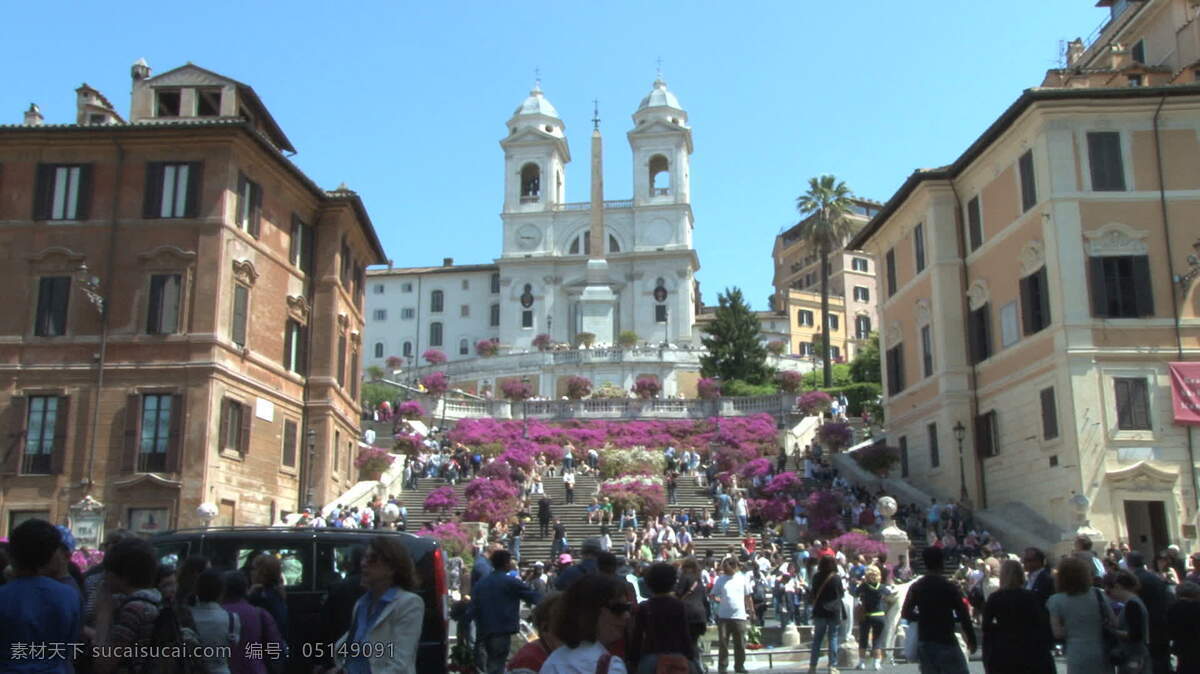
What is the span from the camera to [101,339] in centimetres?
3031

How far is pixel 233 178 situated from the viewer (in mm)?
31453

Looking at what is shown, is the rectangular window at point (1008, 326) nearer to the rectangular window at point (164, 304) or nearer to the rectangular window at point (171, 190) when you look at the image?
the rectangular window at point (171, 190)

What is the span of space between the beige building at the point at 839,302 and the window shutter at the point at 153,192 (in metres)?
79.0

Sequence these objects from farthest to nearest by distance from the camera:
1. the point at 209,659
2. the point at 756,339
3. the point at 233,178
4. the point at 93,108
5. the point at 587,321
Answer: the point at 587,321 < the point at 756,339 < the point at 93,108 < the point at 233,178 < the point at 209,659

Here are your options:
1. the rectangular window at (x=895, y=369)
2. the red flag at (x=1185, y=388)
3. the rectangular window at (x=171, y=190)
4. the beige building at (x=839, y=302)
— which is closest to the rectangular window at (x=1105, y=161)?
the red flag at (x=1185, y=388)

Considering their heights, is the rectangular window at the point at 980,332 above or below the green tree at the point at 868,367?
below

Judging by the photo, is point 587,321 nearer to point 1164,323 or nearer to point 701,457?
point 701,457

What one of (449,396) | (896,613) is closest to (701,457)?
(449,396)

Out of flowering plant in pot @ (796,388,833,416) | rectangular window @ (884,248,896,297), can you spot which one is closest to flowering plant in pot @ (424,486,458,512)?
rectangular window @ (884,248,896,297)

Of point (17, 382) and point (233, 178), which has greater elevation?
point (233, 178)

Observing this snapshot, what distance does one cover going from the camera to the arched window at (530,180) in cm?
10806

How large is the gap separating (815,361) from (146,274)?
67.4 m

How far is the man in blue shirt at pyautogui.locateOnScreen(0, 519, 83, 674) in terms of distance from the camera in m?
6.01

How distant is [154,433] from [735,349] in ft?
176
